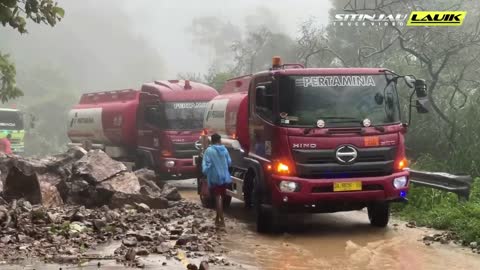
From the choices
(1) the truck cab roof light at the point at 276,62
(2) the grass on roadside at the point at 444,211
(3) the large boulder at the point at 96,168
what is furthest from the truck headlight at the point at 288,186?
(3) the large boulder at the point at 96,168

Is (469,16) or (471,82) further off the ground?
(469,16)

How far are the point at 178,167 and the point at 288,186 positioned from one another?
26.0 feet

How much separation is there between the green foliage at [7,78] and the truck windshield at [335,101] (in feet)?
23.9

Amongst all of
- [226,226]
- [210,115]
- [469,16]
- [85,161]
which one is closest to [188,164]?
[210,115]

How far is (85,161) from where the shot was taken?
12172 millimetres

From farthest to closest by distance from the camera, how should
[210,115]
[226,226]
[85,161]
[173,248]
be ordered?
1. [210,115]
2. [85,161]
3. [226,226]
4. [173,248]

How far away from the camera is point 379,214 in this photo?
30.6ft

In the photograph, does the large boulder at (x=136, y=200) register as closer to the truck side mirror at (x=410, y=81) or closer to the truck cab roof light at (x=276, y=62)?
the truck cab roof light at (x=276, y=62)

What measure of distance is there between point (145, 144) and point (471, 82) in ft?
30.1

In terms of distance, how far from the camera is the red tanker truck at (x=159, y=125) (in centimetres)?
1602

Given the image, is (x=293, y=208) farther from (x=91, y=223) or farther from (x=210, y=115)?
(x=210, y=115)

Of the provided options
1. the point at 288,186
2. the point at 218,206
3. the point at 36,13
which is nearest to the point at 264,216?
the point at 288,186

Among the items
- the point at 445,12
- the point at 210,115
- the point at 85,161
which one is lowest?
the point at 85,161

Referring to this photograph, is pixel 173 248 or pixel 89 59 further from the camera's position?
pixel 89 59
